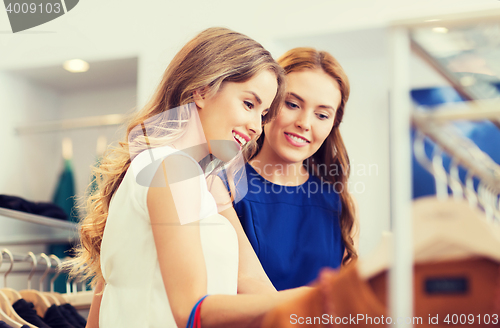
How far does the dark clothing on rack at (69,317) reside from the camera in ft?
3.77

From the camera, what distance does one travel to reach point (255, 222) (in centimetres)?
108

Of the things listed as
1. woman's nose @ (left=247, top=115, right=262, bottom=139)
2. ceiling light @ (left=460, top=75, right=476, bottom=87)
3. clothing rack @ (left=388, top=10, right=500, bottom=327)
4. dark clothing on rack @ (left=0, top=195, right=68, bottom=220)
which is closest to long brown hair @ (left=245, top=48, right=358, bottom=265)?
woman's nose @ (left=247, top=115, right=262, bottom=139)

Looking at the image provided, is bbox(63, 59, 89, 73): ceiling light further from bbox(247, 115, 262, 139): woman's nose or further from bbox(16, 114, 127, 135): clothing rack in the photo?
bbox(247, 115, 262, 139): woman's nose

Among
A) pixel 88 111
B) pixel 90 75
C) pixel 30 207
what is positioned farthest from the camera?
pixel 88 111

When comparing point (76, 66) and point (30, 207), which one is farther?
point (76, 66)

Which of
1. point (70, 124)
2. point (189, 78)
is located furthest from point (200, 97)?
point (70, 124)

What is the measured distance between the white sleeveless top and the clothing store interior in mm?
12

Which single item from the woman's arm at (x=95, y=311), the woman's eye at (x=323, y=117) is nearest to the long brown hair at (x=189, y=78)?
the woman's arm at (x=95, y=311)

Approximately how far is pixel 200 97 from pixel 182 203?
263mm

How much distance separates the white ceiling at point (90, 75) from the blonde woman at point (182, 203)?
3.76ft

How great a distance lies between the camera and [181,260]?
2.27 feet

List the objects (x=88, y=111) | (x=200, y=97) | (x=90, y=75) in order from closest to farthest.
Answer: (x=200, y=97) < (x=90, y=75) < (x=88, y=111)

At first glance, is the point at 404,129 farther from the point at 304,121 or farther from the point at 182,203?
the point at 304,121

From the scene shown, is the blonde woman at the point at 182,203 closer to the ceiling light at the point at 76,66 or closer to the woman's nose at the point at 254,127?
the woman's nose at the point at 254,127
